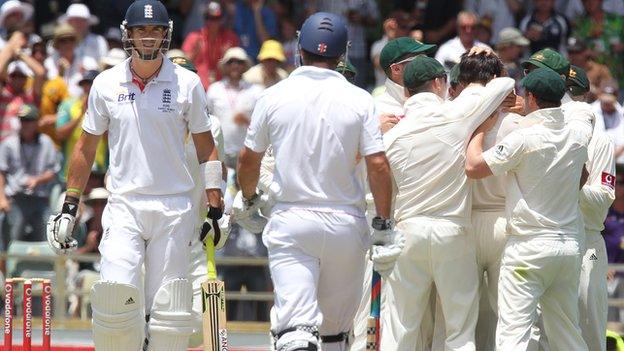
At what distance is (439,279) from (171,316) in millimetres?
1759

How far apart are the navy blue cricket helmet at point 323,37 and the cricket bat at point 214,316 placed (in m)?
1.53

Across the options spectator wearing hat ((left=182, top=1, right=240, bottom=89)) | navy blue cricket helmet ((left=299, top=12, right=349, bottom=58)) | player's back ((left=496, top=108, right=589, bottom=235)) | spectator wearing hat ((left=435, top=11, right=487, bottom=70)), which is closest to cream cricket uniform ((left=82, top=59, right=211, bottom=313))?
navy blue cricket helmet ((left=299, top=12, right=349, bottom=58))

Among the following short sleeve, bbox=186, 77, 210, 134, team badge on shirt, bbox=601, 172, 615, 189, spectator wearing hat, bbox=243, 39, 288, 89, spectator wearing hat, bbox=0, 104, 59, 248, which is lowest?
spectator wearing hat, bbox=0, 104, 59, 248

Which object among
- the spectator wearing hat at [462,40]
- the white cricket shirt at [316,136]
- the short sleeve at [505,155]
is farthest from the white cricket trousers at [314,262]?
the spectator wearing hat at [462,40]

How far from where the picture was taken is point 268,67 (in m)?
15.2

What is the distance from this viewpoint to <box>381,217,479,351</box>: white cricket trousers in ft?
31.6

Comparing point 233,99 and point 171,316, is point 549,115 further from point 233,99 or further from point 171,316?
point 233,99

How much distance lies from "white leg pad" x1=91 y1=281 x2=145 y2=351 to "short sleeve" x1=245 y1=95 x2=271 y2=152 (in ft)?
3.65

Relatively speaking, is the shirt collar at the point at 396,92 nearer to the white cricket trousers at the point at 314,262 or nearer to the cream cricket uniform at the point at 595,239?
the cream cricket uniform at the point at 595,239

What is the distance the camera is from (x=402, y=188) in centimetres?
980

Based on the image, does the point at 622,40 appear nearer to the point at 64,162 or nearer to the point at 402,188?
the point at 64,162

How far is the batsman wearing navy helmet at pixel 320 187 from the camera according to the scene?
8.47 m

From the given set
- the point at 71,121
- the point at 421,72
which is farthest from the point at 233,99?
the point at 421,72

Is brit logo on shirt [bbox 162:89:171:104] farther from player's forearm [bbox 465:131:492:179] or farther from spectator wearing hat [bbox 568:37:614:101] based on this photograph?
spectator wearing hat [bbox 568:37:614:101]
